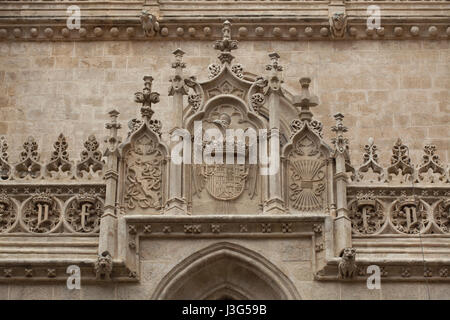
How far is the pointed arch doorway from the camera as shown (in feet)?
50.1

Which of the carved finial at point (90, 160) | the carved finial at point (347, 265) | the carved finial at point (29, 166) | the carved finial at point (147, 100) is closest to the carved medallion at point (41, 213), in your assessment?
the carved finial at point (29, 166)

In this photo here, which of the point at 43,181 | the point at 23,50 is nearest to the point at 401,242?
the point at 43,181

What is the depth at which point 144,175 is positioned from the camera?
52.5 feet

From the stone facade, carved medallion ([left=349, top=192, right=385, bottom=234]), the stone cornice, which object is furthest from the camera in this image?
the stone cornice

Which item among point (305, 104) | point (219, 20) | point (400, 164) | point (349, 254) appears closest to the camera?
point (349, 254)

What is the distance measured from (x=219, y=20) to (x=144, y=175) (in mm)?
5753

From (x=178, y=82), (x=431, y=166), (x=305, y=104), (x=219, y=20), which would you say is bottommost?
(x=431, y=166)

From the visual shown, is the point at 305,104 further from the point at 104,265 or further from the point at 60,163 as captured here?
the point at 104,265

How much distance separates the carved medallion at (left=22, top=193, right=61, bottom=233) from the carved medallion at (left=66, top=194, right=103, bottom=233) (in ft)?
0.51

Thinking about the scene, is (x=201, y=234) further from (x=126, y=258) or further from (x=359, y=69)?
(x=359, y=69)

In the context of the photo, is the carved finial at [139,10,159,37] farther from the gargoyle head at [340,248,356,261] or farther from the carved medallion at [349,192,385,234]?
the gargoyle head at [340,248,356,261]

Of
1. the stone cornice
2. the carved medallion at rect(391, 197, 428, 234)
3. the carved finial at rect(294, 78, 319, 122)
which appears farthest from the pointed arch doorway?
the stone cornice

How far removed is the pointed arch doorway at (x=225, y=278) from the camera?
1527cm

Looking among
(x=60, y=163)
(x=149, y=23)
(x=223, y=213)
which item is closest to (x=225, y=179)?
(x=223, y=213)
